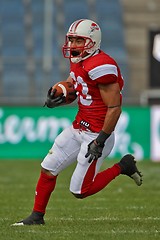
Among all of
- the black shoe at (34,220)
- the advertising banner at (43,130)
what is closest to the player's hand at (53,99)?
the black shoe at (34,220)

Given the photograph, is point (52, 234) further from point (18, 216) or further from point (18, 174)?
point (18, 174)

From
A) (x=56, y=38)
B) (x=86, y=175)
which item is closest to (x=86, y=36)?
(x=86, y=175)

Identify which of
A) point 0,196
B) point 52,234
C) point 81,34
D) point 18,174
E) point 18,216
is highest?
point 81,34

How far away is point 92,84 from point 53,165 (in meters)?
0.62

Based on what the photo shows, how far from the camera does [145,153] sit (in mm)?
13680

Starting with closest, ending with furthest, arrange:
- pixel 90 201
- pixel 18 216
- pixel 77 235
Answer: pixel 77 235, pixel 18 216, pixel 90 201

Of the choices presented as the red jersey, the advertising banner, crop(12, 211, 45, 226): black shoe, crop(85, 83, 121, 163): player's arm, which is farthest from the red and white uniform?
the advertising banner

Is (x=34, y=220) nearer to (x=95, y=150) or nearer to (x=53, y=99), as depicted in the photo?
(x=95, y=150)

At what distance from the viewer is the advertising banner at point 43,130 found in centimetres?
1371

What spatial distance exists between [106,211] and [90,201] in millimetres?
1058

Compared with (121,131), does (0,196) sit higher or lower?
higher

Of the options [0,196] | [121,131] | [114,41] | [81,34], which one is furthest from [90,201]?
[114,41]

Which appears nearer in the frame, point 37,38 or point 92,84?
point 92,84

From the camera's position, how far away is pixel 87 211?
658 cm
